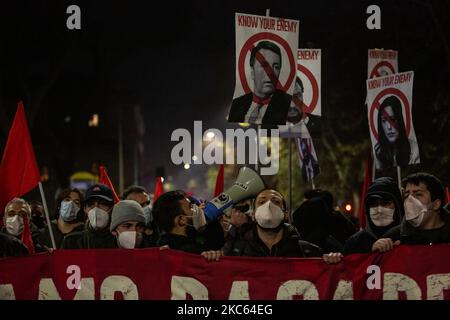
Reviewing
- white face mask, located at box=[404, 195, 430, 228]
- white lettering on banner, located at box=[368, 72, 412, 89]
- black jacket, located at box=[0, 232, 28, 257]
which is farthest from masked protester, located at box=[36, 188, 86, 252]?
white lettering on banner, located at box=[368, 72, 412, 89]

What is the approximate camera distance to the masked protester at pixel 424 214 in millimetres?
6703

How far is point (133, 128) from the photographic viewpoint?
406ft

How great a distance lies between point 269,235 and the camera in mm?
6887

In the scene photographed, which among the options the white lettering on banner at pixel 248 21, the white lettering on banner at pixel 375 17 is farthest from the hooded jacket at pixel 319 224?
the white lettering on banner at pixel 375 17

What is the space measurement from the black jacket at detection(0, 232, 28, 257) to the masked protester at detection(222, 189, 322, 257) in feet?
6.25

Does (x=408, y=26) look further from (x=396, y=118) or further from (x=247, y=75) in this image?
(x=247, y=75)

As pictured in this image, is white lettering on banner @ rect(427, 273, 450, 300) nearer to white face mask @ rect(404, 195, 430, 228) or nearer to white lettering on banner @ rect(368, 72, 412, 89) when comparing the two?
white face mask @ rect(404, 195, 430, 228)

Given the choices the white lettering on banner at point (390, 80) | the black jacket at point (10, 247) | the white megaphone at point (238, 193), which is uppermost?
the white lettering on banner at point (390, 80)

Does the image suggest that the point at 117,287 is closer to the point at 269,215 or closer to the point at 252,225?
the point at 252,225

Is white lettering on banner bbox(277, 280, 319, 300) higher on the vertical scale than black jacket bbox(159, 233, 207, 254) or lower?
lower

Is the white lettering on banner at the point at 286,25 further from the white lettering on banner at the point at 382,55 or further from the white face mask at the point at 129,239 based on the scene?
the white face mask at the point at 129,239

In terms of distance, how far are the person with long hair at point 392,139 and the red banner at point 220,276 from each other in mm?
4003

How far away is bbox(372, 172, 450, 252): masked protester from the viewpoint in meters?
6.70

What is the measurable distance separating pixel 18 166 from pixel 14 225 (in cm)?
68
